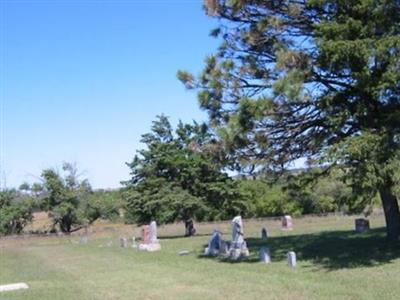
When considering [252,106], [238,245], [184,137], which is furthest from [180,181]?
[252,106]

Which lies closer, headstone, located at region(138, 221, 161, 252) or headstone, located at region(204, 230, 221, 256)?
headstone, located at region(204, 230, 221, 256)

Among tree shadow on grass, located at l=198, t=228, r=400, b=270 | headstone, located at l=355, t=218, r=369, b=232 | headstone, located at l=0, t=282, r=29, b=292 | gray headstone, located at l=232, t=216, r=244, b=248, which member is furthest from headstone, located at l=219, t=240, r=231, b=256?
headstone, located at l=355, t=218, r=369, b=232

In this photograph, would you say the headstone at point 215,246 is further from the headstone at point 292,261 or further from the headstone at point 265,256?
the headstone at point 292,261

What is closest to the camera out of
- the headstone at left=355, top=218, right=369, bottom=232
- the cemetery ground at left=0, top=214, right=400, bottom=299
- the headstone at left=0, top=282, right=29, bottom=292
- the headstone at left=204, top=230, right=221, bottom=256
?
the cemetery ground at left=0, top=214, right=400, bottom=299

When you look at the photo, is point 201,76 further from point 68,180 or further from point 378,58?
point 68,180

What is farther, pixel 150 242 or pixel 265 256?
pixel 150 242

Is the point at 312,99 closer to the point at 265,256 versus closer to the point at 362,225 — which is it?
the point at 265,256

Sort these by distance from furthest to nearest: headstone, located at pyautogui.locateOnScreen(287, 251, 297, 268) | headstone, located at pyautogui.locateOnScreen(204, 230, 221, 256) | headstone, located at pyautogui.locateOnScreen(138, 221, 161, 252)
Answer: headstone, located at pyautogui.locateOnScreen(138, 221, 161, 252)
headstone, located at pyautogui.locateOnScreen(204, 230, 221, 256)
headstone, located at pyautogui.locateOnScreen(287, 251, 297, 268)

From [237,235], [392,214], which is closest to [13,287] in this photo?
[237,235]

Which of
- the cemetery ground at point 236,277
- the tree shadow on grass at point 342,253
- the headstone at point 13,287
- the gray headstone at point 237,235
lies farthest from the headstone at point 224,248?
the headstone at point 13,287

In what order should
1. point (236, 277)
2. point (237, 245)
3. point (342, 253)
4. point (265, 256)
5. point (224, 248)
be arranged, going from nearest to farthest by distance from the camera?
point (236, 277) → point (265, 256) → point (342, 253) → point (237, 245) → point (224, 248)

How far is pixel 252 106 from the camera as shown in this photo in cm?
1598

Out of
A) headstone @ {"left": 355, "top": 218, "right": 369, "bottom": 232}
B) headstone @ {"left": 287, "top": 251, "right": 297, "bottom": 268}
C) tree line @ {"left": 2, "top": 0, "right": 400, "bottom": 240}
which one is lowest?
headstone @ {"left": 287, "top": 251, "right": 297, "bottom": 268}

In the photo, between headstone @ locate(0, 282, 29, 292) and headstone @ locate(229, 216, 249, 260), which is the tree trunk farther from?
headstone @ locate(0, 282, 29, 292)
